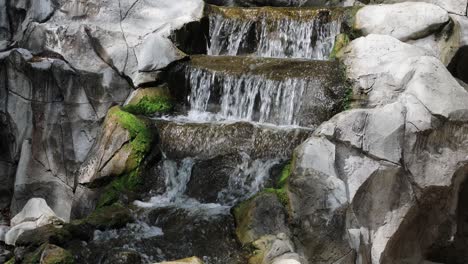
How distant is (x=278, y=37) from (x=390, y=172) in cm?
381

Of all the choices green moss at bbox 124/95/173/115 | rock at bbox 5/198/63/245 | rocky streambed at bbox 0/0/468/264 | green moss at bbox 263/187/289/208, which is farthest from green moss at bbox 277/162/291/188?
rock at bbox 5/198/63/245

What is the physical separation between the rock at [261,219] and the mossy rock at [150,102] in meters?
3.07

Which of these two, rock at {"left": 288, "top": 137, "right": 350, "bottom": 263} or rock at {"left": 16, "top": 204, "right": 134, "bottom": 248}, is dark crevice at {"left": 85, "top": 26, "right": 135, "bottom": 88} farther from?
rock at {"left": 288, "top": 137, "right": 350, "bottom": 263}

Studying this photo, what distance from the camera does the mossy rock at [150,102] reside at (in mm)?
9422

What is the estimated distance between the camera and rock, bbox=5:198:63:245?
27.1ft

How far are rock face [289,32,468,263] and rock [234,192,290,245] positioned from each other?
180 mm

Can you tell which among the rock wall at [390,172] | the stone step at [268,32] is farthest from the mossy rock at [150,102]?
the rock wall at [390,172]

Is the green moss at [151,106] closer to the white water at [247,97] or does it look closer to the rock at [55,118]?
the white water at [247,97]

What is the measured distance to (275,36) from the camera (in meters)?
10.4

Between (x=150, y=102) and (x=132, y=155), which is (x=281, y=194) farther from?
(x=150, y=102)

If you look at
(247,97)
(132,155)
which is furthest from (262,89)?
(132,155)

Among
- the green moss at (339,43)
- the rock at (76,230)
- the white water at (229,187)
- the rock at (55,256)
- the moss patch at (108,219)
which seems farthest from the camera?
the green moss at (339,43)

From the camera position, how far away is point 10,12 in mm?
11094

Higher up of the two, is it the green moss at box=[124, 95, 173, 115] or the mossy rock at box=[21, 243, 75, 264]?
the green moss at box=[124, 95, 173, 115]
